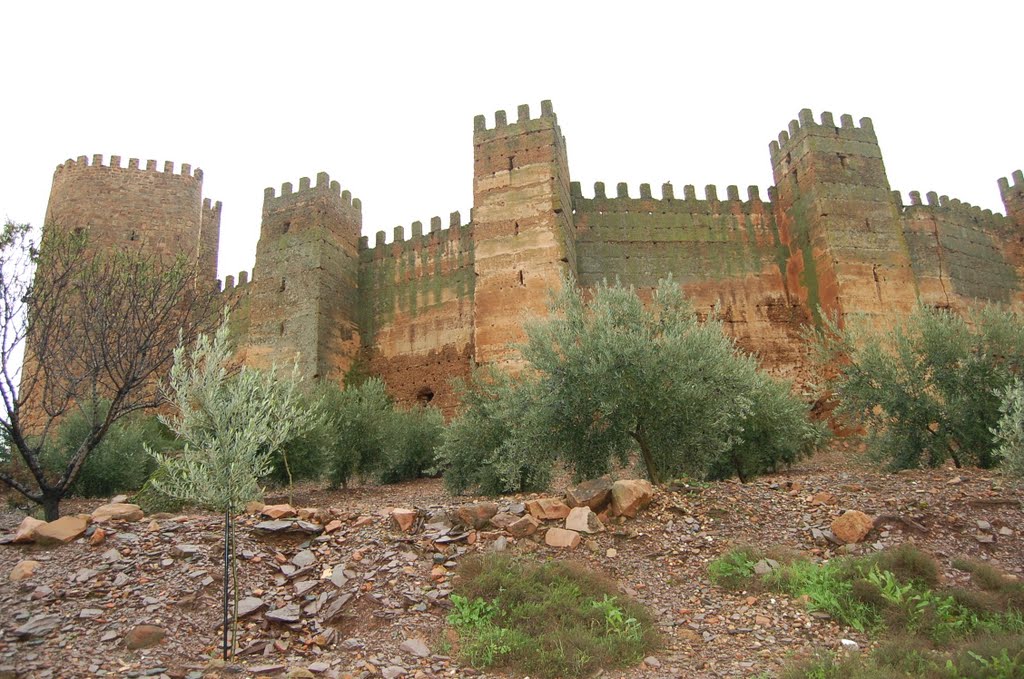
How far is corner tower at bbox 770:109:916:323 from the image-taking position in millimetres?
20078

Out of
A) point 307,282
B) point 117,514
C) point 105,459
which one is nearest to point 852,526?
point 117,514

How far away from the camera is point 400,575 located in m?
7.73

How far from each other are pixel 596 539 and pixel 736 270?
15.4 metres

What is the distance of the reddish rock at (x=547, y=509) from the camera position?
888 centimetres

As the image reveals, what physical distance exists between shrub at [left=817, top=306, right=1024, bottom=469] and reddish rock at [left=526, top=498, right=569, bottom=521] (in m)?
5.70

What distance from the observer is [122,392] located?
1155 cm

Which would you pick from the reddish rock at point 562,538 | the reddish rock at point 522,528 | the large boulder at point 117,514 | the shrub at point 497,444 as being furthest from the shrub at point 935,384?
the large boulder at point 117,514

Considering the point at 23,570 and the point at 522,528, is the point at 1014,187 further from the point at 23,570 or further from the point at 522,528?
the point at 23,570

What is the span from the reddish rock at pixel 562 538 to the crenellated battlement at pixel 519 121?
14973mm

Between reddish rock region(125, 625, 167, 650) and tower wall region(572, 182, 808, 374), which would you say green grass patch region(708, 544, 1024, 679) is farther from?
tower wall region(572, 182, 808, 374)

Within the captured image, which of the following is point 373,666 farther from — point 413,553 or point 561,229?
point 561,229

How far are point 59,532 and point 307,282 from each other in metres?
14.5

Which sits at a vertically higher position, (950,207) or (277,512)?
(950,207)

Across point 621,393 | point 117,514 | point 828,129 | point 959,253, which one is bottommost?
point 117,514
